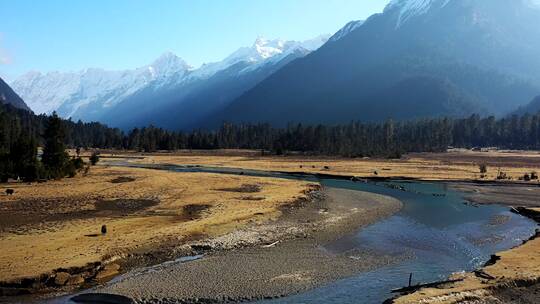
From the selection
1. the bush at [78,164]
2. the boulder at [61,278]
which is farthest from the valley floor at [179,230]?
the bush at [78,164]

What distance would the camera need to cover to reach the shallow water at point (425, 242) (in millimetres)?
29906

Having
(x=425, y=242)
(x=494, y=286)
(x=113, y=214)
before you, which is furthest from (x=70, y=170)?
(x=494, y=286)

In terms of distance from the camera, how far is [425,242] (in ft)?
143

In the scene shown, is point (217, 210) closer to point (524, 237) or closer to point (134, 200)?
point (134, 200)

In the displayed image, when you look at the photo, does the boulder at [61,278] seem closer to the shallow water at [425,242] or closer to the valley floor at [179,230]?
the valley floor at [179,230]

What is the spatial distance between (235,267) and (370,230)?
1947 centimetres

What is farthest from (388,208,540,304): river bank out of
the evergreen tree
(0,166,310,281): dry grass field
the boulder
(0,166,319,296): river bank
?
the evergreen tree

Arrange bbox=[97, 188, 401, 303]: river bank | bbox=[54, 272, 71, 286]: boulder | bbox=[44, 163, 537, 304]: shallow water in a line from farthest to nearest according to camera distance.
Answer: bbox=[44, 163, 537, 304]: shallow water
bbox=[54, 272, 71, 286]: boulder
bbox=[97, 188, 401, 303]: river bank

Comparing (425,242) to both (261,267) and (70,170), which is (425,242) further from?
(70,170)

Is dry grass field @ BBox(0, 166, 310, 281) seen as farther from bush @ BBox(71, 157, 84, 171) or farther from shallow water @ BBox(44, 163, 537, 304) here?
shallow water @ BBox(44, 163, 537, 304)

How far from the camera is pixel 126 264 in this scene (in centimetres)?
3288

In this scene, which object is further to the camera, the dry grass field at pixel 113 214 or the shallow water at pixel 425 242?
the dry grass field at pixel 113 214

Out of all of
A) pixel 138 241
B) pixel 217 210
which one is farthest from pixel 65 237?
pixel 217 210

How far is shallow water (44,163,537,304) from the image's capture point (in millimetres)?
29906
